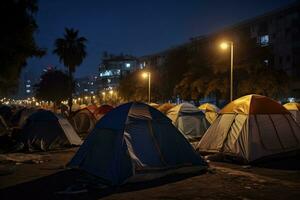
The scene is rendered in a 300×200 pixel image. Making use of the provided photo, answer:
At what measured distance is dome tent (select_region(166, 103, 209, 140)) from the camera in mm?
24227

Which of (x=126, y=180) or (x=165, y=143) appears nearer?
(x=126, y=180)

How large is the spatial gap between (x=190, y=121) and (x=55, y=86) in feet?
218

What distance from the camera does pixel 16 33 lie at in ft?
70.1

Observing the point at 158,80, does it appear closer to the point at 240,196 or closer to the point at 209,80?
the point at 209,80

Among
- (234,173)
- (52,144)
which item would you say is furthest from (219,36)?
(234,173)

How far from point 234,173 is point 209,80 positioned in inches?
1172

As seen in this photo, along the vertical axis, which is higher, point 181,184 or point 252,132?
point 252,132

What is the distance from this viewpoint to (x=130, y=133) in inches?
484

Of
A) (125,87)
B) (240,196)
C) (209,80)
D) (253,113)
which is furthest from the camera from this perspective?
(125,87)

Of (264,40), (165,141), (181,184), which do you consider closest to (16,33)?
(165,141)

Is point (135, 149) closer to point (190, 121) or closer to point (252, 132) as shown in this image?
point (252, 132)

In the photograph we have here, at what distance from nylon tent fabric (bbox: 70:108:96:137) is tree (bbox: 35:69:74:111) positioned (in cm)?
5744

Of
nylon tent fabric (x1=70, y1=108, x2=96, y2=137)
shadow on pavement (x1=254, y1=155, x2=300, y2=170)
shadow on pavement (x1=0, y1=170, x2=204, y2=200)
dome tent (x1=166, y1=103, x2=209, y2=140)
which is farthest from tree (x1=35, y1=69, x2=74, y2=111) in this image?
shadow on pavement (x1=0, y1=170, x2=204, y2=200)

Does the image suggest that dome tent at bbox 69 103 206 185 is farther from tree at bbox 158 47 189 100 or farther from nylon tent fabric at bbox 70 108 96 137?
tree at bbox 158 47 189 100
